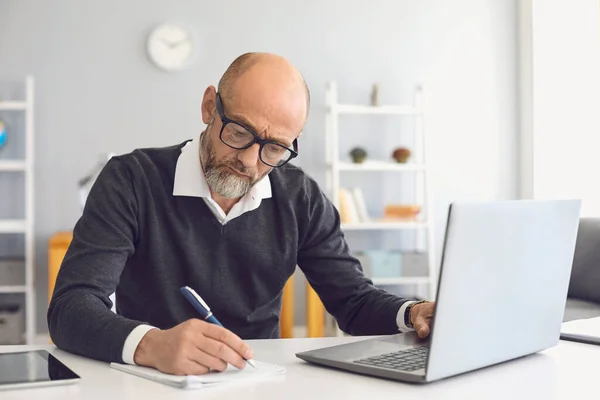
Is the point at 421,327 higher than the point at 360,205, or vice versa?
the point at 360,205

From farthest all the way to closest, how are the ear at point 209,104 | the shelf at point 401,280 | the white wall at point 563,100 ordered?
the white wall at point 563,100 < the shelf at point 401,280 < the ear at point 209,104

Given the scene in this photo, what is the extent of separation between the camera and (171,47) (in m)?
4.45

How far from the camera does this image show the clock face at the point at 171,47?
4418 mm

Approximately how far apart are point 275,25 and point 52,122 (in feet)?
4.50

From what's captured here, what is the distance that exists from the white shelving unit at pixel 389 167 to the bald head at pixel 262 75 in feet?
9.04

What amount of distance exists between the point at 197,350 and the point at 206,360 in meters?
0.02

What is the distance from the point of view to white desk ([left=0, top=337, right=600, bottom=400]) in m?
1.02

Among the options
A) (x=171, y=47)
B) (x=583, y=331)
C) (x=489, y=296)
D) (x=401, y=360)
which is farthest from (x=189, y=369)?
(x=171, y=47)

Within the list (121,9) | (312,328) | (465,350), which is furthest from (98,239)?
(121,9)

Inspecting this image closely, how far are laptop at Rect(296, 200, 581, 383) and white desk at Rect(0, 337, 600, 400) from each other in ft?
0.07

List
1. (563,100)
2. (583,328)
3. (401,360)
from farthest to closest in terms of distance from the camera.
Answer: (563,100) → (583,328) → (401,360)

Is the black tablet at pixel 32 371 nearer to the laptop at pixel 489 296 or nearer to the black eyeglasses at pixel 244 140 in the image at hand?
the laptop at pixel 489 296

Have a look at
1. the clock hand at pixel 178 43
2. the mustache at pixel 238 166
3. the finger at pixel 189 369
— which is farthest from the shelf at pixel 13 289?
the finger at pixel 189 369

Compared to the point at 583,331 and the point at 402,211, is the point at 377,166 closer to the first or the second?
the point at 402,211
